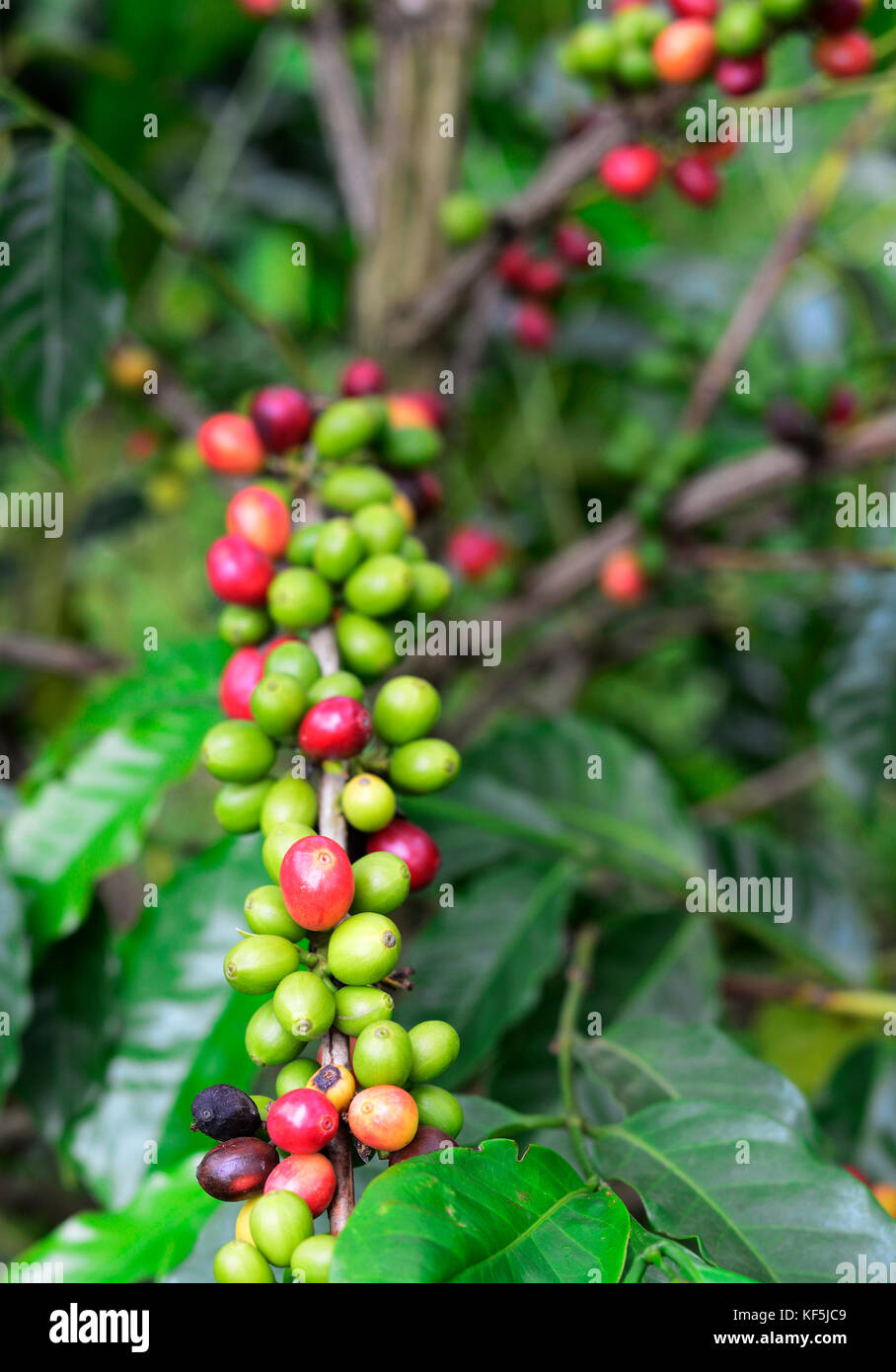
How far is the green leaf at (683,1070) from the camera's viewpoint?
0.69 metres

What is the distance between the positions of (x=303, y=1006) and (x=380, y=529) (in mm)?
390

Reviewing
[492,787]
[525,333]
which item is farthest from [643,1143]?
[525,333]

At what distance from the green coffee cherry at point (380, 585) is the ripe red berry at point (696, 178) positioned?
68 cm

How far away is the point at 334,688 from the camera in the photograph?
0.66 metres

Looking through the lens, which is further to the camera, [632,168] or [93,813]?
[632,168]

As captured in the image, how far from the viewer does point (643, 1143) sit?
0.61m

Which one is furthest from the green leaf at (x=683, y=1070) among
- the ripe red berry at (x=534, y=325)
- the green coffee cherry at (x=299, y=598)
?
the ripe red berry at (x=534, y=325)

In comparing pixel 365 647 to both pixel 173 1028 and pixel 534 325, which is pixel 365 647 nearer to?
pixel 173 1028

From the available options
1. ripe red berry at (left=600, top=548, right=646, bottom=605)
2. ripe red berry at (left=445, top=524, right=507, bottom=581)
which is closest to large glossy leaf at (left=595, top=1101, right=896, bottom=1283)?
ripe red berry at (left=600, top=548, right=646, bottom=605)

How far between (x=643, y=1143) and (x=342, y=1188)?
212 millimetres

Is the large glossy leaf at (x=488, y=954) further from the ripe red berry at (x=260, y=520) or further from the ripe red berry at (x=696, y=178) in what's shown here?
the ripe red berry at (x=696, y=178)

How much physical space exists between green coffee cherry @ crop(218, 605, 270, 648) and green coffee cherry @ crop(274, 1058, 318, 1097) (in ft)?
1.25

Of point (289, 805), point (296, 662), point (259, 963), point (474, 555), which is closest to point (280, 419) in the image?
point (296, 662)
